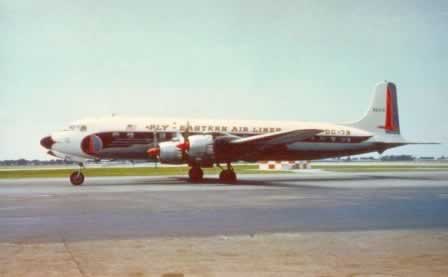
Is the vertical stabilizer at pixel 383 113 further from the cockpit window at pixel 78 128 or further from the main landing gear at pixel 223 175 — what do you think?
the cockpit window at pixel 78 128

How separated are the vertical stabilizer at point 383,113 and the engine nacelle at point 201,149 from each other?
43.4ft

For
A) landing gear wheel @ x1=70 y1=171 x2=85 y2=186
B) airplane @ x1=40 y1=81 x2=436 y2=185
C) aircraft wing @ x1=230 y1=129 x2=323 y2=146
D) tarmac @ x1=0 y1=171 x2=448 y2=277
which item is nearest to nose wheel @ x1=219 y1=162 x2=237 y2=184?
airplane @ x1=40 y1=81 x2=436 y2=185

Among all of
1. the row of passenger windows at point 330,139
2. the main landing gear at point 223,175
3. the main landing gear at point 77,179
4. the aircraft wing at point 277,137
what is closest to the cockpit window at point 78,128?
the main landing gear at point 77,179

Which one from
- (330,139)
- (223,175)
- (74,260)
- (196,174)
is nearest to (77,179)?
(196,174)

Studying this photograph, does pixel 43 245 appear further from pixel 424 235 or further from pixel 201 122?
pixel 201 122

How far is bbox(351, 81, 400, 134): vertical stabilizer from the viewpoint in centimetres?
3616

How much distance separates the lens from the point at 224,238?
9211 millimetres

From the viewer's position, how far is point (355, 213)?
13125 millimetres

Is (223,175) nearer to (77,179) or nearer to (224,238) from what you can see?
(77,179)

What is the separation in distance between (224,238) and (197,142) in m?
18.7

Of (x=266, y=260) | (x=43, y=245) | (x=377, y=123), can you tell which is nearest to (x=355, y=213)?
(x=266, y=260)

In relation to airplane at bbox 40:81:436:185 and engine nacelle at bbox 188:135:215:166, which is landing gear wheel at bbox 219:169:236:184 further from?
engine nacelle at bbox 188:135:215:166

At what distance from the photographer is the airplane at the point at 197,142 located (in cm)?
2794

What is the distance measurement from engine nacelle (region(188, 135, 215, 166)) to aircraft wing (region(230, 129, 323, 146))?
1527 millimetres
